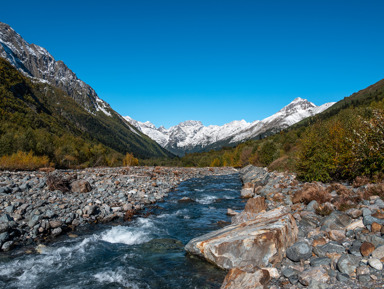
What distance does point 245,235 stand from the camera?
885cm

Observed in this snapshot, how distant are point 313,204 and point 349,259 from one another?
5876 millimetres

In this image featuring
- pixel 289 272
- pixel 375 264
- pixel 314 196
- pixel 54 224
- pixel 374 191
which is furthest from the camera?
pixel 314 196

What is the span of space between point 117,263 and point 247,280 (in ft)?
18.7

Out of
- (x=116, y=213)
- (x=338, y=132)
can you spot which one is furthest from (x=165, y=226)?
(x=338, y=132)

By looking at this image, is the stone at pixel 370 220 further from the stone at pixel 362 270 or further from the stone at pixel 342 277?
the stone at pixel 342 277

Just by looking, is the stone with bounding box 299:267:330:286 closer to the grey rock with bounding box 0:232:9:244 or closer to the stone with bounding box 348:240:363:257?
the stone with bounding box 348:240:363:257

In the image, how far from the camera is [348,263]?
6703 mm

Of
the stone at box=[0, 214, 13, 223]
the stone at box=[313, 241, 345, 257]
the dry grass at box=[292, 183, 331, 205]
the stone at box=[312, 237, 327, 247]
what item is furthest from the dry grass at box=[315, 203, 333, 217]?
the stone at box=[0, 214, 13, 223]

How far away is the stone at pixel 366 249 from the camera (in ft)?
22.8

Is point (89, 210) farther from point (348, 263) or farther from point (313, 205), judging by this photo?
point (348, 263)

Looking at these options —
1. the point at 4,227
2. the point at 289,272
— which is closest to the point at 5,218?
the point at 4,227

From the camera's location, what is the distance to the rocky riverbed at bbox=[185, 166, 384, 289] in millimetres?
6594

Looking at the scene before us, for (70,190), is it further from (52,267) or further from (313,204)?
(313,204)

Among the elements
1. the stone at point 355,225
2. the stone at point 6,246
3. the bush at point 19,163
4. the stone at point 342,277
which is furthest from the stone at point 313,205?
the bush at point 19,163
